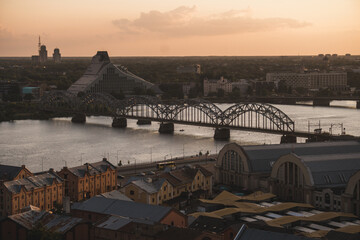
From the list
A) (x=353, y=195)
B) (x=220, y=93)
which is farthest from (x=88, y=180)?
(x=220, y=93)

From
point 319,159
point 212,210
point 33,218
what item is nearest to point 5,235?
point 33,218

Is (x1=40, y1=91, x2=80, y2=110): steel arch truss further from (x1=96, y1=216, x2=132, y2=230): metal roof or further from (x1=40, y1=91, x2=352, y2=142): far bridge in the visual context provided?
(x1=96, y1=216, x2=132, y2=230): metal roof

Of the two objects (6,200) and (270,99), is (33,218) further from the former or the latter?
(270,99)

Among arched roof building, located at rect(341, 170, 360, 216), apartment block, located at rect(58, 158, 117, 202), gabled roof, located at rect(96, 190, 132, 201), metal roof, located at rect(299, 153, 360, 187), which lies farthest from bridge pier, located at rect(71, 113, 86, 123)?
arched roof building, located at rect(341, 170, 360, 216)

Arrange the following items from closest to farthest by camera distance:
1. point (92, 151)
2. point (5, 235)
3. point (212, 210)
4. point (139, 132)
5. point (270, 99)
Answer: point (5, 235)
point (212, 210)
point (92, 151)
point (139, 132)
point (270, 99)

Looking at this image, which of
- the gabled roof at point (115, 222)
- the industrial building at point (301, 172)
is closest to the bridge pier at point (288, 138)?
the industrial building at point (301, 172)
